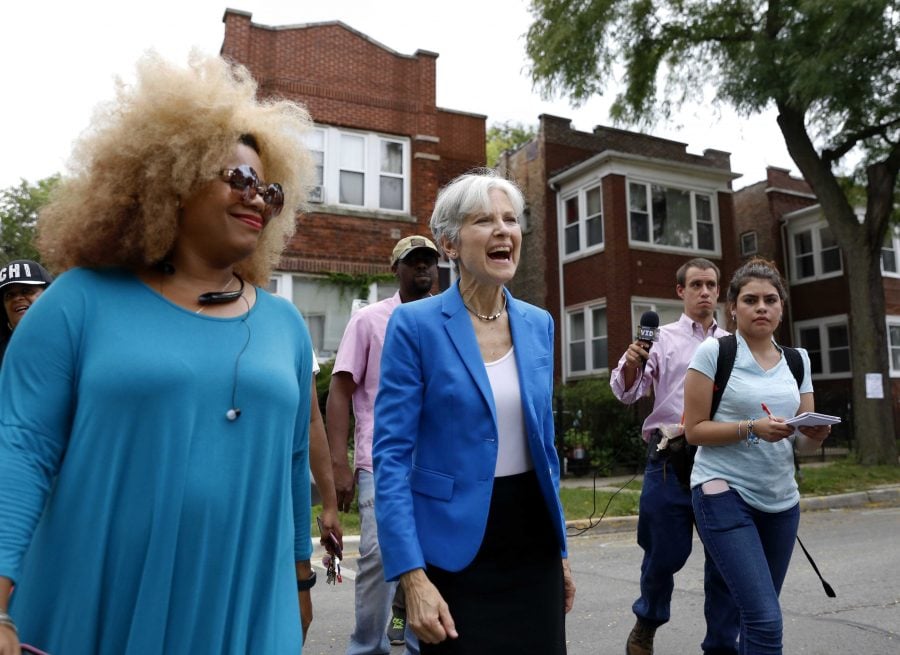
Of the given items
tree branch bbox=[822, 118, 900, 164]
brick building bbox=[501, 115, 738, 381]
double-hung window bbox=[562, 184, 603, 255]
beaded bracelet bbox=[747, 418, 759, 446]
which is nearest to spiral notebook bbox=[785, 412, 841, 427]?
beaded bracelet bbox=[747, 418, 759, 446]

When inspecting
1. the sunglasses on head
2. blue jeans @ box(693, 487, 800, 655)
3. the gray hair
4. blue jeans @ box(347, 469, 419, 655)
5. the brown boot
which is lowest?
the brown boot

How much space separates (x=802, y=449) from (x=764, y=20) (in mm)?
16760

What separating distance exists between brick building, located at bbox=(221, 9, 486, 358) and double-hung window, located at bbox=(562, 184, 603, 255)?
5.35 metres

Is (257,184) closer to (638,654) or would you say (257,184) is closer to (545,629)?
(545,629)

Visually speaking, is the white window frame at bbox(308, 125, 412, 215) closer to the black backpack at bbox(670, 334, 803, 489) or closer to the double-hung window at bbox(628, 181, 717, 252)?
the double-hung window at bbox(628, 181, 717, 252)

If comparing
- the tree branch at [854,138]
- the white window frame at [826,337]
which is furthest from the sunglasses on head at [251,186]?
the white window frame at [826,337]

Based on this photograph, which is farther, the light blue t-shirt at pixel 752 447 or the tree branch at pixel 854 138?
the tree branch at pixel 854 138

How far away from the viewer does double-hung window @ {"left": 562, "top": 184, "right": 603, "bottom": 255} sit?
22.5 meters

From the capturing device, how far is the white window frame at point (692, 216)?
877 inches

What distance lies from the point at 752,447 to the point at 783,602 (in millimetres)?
3081

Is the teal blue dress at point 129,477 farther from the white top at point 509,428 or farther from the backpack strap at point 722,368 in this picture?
the backpack strap at point 722,368

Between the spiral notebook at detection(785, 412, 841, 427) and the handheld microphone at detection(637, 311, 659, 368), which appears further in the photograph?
the handheld microphone at detection(637, 311, 659, 368)

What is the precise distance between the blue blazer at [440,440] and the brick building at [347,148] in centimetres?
1510

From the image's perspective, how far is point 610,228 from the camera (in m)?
21.8
